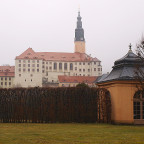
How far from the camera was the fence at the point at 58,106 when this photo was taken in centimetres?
2250

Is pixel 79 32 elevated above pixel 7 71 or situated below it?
above

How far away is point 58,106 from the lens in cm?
2258

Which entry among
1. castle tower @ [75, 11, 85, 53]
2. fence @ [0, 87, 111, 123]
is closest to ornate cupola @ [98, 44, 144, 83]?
fence @ [0, 87, 111, 123]

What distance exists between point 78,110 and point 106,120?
2.16 metres

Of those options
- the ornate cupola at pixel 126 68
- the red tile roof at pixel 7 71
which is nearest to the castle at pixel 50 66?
the red tile roof at pixel 7 71

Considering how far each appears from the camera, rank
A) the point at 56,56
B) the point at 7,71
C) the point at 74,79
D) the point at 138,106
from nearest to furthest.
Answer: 1. the point at 138,106
2. the point at 74,79
3. the point at 7,71
4. the point at 56,56

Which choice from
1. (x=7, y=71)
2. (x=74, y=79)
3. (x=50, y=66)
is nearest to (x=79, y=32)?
(x=50, y=66)

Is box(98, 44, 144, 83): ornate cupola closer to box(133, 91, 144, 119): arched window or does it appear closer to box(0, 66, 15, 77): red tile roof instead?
box(133, 91, 144, 119): arched window

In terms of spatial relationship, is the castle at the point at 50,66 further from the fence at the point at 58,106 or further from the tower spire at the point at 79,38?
the fence at the point at 58,106

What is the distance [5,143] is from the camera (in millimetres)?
11000

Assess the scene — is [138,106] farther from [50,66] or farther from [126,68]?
[50,66]

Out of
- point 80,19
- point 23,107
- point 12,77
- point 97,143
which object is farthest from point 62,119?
point 80,19

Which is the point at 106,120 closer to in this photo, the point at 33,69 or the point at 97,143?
the point at 97,143

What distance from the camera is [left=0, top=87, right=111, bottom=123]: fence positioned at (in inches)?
886
